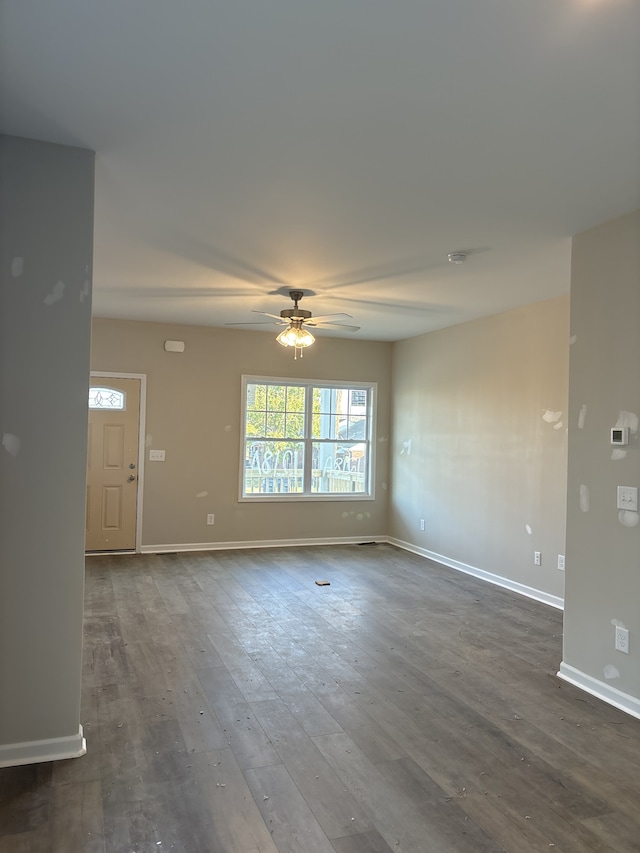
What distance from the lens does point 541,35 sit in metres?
1.86

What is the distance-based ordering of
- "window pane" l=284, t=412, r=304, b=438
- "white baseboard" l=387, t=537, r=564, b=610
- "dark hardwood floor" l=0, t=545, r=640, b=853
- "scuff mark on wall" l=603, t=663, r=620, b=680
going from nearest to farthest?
"dark hardwood floor" l=0, t=545, r=640, b=853
"scuff mark on wall" l=603, t=663, r=620, b=680
"white baseboard" l=387, t=537, r=564, b=610
"window pane" l=284, t=412, r=304, b=438

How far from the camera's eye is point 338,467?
25.7ft

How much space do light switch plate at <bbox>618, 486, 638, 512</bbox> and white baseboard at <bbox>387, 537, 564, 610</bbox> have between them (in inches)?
83.7

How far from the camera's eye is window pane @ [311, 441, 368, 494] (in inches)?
303

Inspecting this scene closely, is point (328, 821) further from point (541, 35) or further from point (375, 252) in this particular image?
point (375, 252)

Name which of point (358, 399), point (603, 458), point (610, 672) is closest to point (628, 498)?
point (603, 458)

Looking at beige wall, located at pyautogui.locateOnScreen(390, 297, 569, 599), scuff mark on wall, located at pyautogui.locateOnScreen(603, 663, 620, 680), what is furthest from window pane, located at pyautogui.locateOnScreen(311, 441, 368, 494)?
scuff mark on wall, located at pyautogui.locateOnScreen(603, 663, 620, 680)

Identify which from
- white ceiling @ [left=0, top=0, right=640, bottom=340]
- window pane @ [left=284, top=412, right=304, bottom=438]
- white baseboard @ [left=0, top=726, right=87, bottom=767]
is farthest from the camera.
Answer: window pane @ [left=284, top=412, right=304, bottom=438]

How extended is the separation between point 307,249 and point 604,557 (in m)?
2.57

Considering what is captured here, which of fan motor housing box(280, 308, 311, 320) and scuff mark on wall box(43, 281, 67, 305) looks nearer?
scuff mark on wall box(43, 281, 67, 305)

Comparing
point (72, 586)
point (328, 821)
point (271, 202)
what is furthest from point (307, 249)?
point (328, 821)

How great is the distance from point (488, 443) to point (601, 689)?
3.03 metres

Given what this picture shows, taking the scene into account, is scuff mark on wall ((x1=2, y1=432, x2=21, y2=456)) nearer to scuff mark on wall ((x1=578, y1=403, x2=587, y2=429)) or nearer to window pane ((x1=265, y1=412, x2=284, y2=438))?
scuff mark on wall ((x1=578, y1=403, x2=587, y2=429))

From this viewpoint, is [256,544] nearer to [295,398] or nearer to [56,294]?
[295,398]
